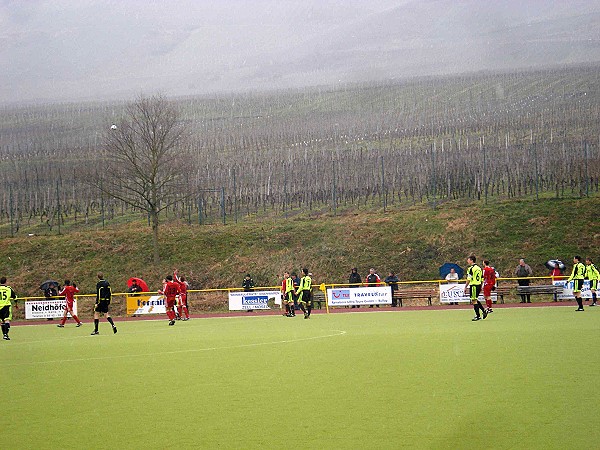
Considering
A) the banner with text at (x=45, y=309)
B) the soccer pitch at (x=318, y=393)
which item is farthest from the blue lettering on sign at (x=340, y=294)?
the soccer pitch at (x=318, y=393)

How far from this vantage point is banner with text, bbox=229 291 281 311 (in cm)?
4272

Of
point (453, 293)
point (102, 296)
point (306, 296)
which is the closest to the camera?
point (102, 296)

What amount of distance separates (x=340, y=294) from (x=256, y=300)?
4597 mm

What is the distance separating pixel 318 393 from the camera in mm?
11922

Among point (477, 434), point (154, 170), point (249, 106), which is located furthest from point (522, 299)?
point (249, 106)

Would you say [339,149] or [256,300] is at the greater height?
[339,149]

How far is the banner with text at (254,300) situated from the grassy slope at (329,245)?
891cm

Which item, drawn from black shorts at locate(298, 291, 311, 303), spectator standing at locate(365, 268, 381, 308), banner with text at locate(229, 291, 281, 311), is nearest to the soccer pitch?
black shorts at locate(298, 291, 311, 303)

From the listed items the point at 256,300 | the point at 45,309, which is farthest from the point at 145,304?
the point at 256,300

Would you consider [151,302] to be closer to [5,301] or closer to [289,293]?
[289,293]

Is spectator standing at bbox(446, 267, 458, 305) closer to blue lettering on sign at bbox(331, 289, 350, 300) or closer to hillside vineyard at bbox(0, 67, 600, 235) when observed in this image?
blue lettering on sign at bbox(331, 289, 350, 300)

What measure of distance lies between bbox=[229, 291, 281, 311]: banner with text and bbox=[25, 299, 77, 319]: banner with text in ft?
28.5

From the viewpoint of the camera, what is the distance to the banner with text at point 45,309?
42.8 metres

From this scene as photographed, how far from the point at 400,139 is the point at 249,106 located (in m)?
29.4
